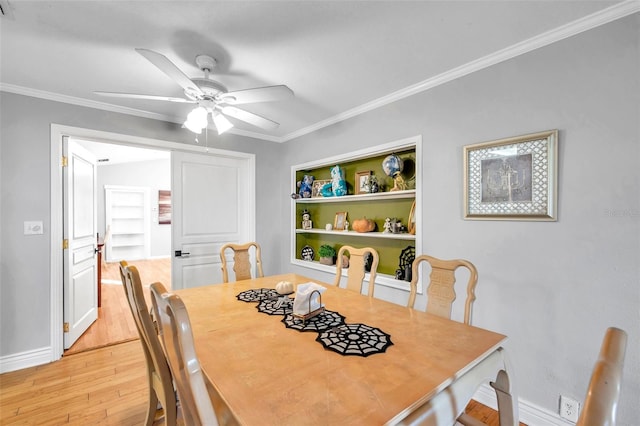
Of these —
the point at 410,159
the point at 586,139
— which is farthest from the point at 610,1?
the point at 410,159

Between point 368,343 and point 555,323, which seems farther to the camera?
point 555,323

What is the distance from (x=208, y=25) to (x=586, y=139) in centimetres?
226

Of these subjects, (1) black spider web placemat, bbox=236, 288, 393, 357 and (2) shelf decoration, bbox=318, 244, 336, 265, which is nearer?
(1) black spider web placemat, bbox=236, 288, 393, 357

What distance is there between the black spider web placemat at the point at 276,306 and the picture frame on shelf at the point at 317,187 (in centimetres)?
192

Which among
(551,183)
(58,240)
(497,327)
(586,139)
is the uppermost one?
(586,139)

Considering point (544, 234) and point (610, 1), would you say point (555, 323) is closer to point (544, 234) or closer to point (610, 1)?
point (544, 234)

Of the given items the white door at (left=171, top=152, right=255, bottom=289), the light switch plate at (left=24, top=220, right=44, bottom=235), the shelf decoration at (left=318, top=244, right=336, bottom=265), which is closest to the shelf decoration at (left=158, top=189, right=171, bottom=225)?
the white door at (left=171, top=152, right=255, bottom=289)

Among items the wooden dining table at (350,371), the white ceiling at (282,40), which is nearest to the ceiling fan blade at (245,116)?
the white ceiling at (282,40)

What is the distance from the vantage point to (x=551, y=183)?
1675mm

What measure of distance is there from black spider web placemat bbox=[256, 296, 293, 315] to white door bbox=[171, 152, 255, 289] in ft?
6.40

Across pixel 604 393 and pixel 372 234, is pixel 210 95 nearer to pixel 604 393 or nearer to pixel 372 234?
pixel 372 234

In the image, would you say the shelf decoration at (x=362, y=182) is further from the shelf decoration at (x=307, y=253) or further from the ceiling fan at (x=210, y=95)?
the ceiling fan at (x=210, y=95)

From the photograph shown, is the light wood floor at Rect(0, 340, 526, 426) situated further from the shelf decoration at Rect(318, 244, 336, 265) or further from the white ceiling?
the white ceiling

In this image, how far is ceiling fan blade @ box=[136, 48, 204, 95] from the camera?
1.38m
